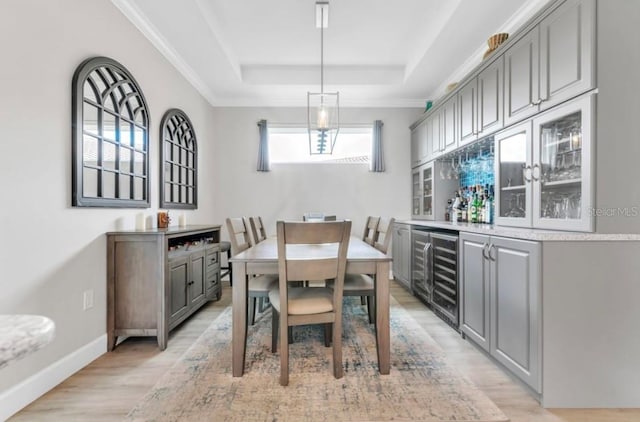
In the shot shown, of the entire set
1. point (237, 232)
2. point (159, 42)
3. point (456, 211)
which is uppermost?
point (159, 42)

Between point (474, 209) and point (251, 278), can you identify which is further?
point (474, 209)

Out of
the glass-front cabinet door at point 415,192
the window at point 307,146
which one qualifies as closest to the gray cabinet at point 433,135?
the glass-front cabinet door at point 415,192

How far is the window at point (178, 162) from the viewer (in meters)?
3.36

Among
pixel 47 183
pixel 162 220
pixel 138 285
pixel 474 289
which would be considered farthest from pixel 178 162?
pixel 474 289

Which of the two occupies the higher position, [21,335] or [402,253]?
[21,335]

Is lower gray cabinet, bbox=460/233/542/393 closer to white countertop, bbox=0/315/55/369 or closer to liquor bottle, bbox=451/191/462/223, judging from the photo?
liquor bottle, bbox=451/191/462/223

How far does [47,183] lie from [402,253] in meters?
3.61

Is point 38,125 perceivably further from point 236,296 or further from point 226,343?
point 226,343

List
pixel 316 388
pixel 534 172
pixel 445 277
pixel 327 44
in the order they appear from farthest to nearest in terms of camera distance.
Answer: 1. pixel 327 44
2. pixel 445 277
3. pixel 534 172
4. pixel 316 388

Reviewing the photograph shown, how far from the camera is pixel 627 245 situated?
169 cm

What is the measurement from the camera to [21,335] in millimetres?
493

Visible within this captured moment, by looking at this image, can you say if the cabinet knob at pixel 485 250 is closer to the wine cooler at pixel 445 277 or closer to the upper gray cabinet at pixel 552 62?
the wine cooler at pixel 445 277

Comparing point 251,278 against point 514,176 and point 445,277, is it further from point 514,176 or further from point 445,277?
point 514,176

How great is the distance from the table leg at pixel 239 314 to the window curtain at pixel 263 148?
3.06 metres
